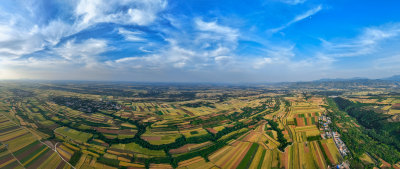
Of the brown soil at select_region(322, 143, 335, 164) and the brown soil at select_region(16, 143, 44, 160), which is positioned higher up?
the brown soil at select_region(16, 143, 44, 160)

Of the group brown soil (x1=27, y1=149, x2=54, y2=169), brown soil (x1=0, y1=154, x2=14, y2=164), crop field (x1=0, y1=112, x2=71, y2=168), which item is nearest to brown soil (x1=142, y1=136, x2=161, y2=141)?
crop field (x1=0, y1=112, x2=71, y2=168)

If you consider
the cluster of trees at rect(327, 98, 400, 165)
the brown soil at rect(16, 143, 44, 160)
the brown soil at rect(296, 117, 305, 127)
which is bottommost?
the cluster of trees at rect(327, 98, 400, 165)

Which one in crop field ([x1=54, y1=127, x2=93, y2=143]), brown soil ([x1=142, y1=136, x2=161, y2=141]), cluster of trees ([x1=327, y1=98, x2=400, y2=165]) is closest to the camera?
cluster of trees ([x1=327, y1=98, x2=400, y2=165])

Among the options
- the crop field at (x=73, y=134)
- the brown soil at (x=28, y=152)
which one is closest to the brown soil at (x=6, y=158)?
the brown soil at (x=28, y=152)

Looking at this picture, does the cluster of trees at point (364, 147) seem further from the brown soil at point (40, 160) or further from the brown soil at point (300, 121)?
the brown soil at point (40, 160)

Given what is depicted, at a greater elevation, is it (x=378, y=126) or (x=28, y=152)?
(x=378, y=126)

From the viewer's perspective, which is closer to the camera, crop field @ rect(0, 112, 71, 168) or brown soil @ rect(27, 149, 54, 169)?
brown soil @ rect(27, 149, 54, 169)

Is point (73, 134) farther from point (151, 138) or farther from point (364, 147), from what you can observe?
point (364, 147)

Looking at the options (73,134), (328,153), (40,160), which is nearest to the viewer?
(40,160)

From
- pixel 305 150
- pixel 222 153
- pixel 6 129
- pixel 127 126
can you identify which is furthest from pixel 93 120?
pixel 305 150

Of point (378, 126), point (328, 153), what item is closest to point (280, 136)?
point (328, 153)

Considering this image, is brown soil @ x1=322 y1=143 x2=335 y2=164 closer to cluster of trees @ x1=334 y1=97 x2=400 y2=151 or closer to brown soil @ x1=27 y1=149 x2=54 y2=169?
cluster of trees @ x1=334 y1=97 x2=400 y2=151
